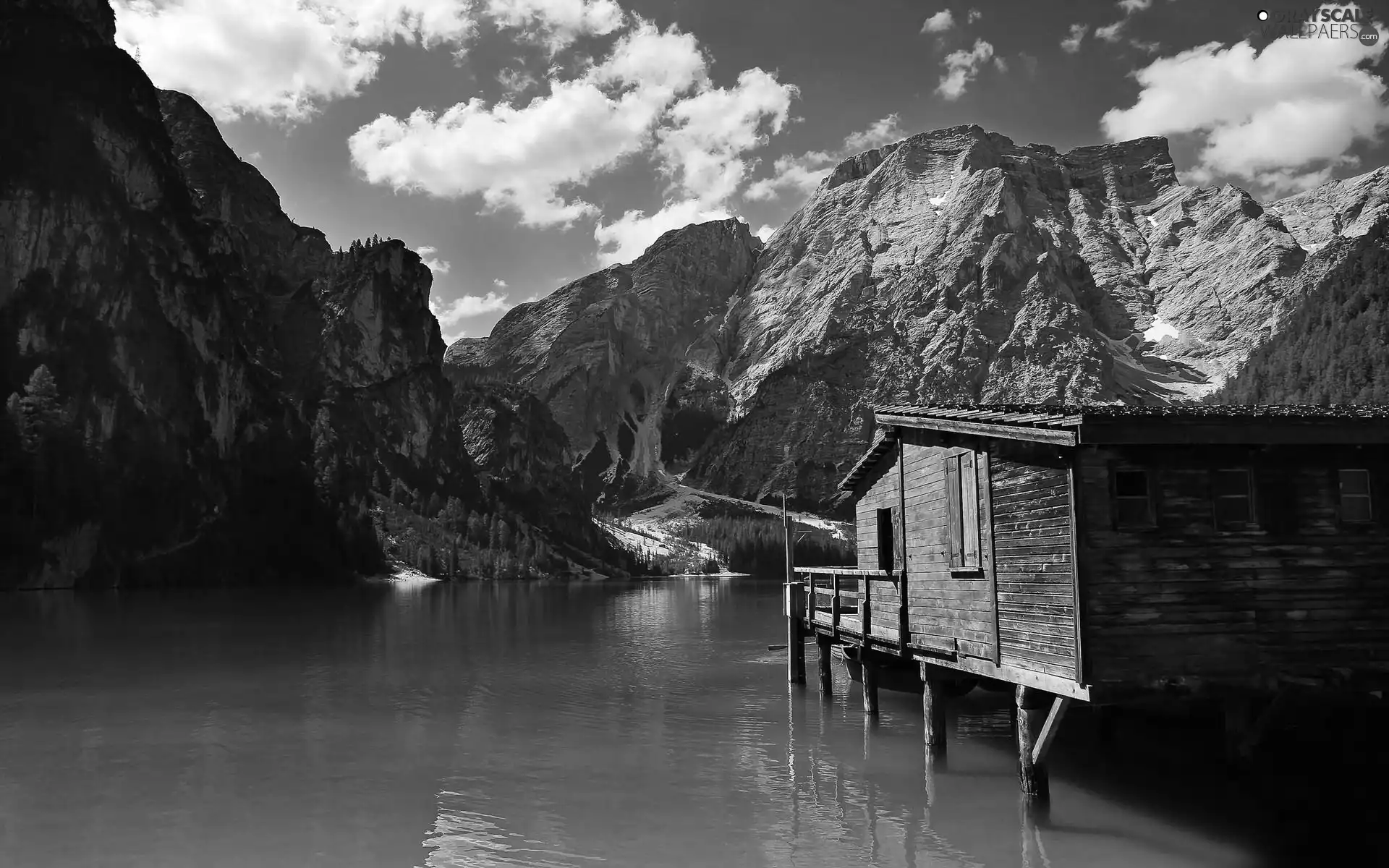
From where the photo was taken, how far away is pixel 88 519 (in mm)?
171375

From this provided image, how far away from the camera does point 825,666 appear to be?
1602 inches

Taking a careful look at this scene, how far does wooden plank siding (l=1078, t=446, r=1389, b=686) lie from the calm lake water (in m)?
3.59

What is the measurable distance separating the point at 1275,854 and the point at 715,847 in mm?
10247

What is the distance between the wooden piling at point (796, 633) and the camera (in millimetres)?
42938

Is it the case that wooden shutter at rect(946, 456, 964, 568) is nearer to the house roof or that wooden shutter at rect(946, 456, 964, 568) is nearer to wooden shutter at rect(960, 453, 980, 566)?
wooden shutter at rect(960, 453, 980, 566)

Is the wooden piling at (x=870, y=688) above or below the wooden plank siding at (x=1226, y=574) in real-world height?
below

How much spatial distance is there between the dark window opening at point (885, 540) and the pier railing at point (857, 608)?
33 centimetres

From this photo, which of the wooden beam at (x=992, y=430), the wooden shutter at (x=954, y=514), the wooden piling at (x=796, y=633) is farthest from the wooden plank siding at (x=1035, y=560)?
the wooden piling at (x=796, y=633)

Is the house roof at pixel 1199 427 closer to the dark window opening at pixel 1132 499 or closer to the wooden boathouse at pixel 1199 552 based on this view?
the wooden boathouse at pixel 1199 552

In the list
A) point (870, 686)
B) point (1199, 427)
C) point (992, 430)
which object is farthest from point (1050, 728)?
point (870, 686)

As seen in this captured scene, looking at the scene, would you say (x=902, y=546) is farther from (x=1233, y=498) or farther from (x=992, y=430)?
(x=1233, y=498)

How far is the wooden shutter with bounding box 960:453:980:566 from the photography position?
928 inches

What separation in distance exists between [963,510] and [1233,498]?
6.17m

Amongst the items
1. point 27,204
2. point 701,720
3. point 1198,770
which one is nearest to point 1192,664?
point 1198,770
